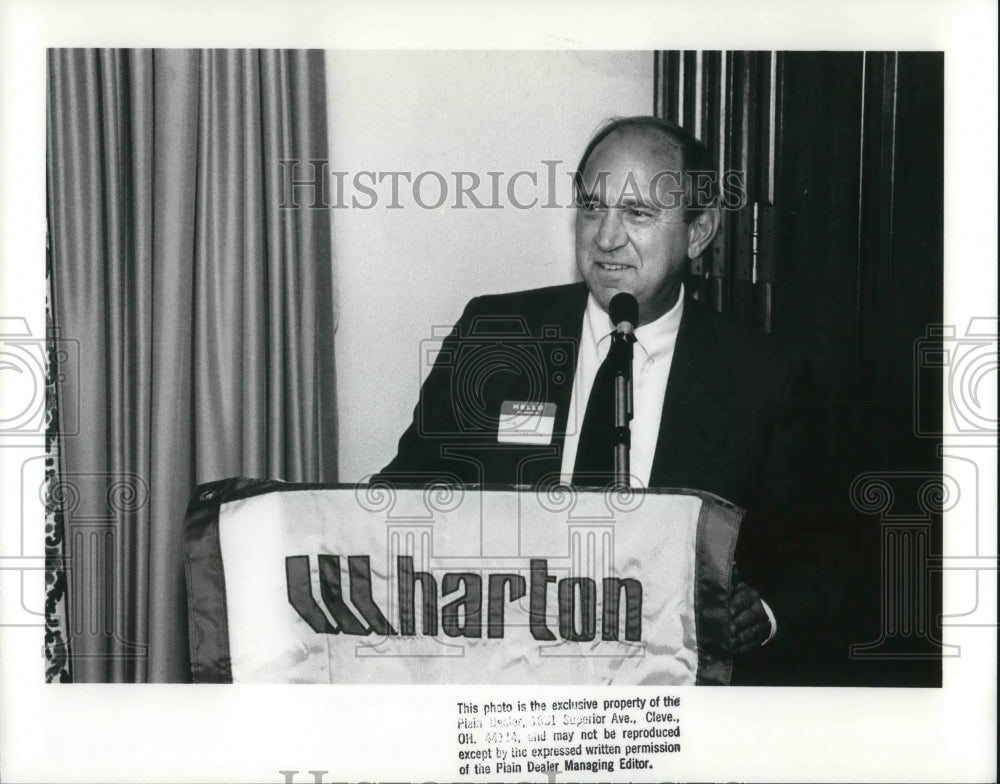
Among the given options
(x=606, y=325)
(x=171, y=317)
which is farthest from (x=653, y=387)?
(x=171, y=317)

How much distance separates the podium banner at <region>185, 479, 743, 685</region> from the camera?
90.1 inches

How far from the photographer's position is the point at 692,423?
2309 millimetres

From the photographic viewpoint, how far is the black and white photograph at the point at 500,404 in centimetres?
228

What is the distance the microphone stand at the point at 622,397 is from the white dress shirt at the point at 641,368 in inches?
0.6

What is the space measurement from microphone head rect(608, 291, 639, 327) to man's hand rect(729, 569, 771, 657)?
61cm

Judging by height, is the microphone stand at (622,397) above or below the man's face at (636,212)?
below

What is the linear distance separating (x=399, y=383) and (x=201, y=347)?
461 millimetres

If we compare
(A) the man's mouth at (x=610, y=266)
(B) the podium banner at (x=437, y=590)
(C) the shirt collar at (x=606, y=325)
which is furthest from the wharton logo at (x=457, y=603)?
(A) the man's mouth at (x=610, y=266)

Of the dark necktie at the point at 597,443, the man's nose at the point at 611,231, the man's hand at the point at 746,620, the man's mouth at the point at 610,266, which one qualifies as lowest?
the man's hand at the point at 746,620

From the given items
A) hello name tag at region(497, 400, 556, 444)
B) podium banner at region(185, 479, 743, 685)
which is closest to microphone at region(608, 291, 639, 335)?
hello name tag at region(497, 400, 556, 444)

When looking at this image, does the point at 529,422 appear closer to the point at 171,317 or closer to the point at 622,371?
the point at 622,371

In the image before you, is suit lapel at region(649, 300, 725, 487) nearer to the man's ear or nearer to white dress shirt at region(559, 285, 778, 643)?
white dress shirt at region(559, 285, 778, 643)

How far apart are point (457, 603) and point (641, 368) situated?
0.68 metres

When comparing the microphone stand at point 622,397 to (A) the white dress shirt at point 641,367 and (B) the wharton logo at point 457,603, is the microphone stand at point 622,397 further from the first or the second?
(B) the wharton logo at point 457,603
